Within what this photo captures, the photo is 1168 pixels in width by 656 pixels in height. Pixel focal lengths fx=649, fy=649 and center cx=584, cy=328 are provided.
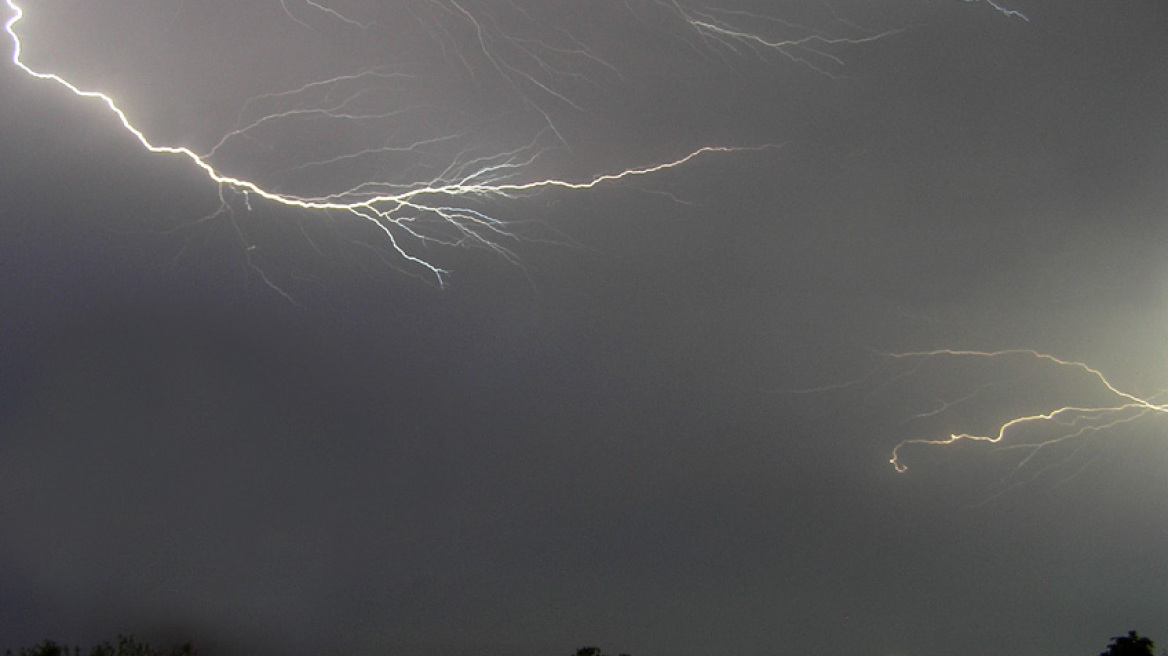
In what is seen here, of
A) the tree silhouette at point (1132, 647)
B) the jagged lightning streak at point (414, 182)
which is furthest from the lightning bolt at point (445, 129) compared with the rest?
the tree silhouette at point (1132, 647)

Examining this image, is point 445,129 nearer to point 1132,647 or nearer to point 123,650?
point 123,650

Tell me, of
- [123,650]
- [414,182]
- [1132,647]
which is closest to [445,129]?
[414,182]

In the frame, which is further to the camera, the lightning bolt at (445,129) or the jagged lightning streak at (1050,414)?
the jagged lightning streak at (1050,414)

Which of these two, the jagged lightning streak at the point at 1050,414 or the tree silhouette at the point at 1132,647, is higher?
the jagged lightning streak at the point at 1050,414

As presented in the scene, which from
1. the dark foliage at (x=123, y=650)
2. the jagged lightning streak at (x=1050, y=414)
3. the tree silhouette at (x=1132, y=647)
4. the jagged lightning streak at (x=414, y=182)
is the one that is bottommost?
the tree silhouette at (x=1132, y=647)

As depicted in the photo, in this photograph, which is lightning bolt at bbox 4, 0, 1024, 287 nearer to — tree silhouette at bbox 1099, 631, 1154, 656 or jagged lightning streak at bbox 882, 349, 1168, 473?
jagged lightning streak at bbox 882, 349, 1168, 473

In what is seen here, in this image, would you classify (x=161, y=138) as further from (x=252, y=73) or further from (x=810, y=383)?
(x=810, y=383)

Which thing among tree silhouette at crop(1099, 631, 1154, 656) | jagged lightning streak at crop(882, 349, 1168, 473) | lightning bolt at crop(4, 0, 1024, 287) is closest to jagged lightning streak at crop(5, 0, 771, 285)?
lightning bolt at crop(4, 0, 1024, 287)

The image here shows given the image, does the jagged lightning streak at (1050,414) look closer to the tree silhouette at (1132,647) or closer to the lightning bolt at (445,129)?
the tree silhouette at (1132,647)

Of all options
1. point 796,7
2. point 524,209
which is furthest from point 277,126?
point 796,7
